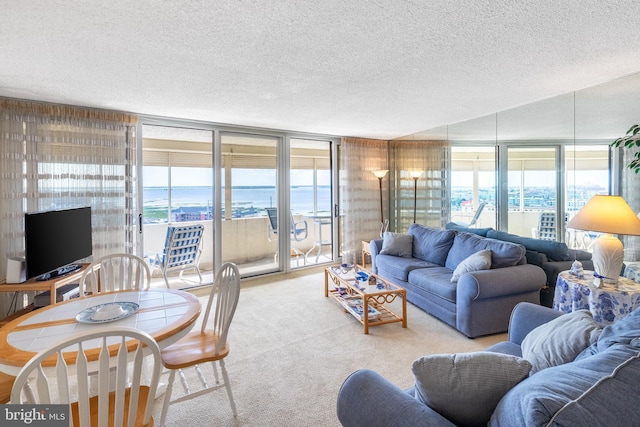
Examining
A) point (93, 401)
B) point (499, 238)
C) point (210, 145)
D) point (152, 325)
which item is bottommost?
point (93, 401)

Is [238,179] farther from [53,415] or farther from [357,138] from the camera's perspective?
[53,415]

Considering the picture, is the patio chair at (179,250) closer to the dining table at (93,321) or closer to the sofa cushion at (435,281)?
the dining table at (93,321)

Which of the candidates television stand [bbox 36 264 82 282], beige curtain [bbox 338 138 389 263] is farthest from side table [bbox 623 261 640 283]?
Answer: television stand [bbox 36 264 82 282]

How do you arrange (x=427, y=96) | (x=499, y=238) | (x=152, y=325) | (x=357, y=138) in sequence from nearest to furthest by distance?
(x=152, y=325)
(x=427, y=96)
(x=499, y=238)
(x=357, y=138)

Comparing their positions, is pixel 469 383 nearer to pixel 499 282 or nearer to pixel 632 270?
pixel 499 282

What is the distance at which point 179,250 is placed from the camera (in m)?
4.36

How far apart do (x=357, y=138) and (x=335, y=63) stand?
143 inches

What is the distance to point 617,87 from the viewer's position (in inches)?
115

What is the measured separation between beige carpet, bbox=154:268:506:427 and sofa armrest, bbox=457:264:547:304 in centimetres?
44

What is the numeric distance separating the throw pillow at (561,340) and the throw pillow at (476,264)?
1577 millimetres

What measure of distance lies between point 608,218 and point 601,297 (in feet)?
1.99

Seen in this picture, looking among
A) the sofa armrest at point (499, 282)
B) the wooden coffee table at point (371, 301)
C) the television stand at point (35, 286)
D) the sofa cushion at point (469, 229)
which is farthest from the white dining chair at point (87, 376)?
the sofa cushion at point (469, 229)

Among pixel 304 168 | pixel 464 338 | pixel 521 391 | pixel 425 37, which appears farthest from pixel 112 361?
pixel 304 168

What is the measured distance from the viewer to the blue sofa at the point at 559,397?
0.80 meters
